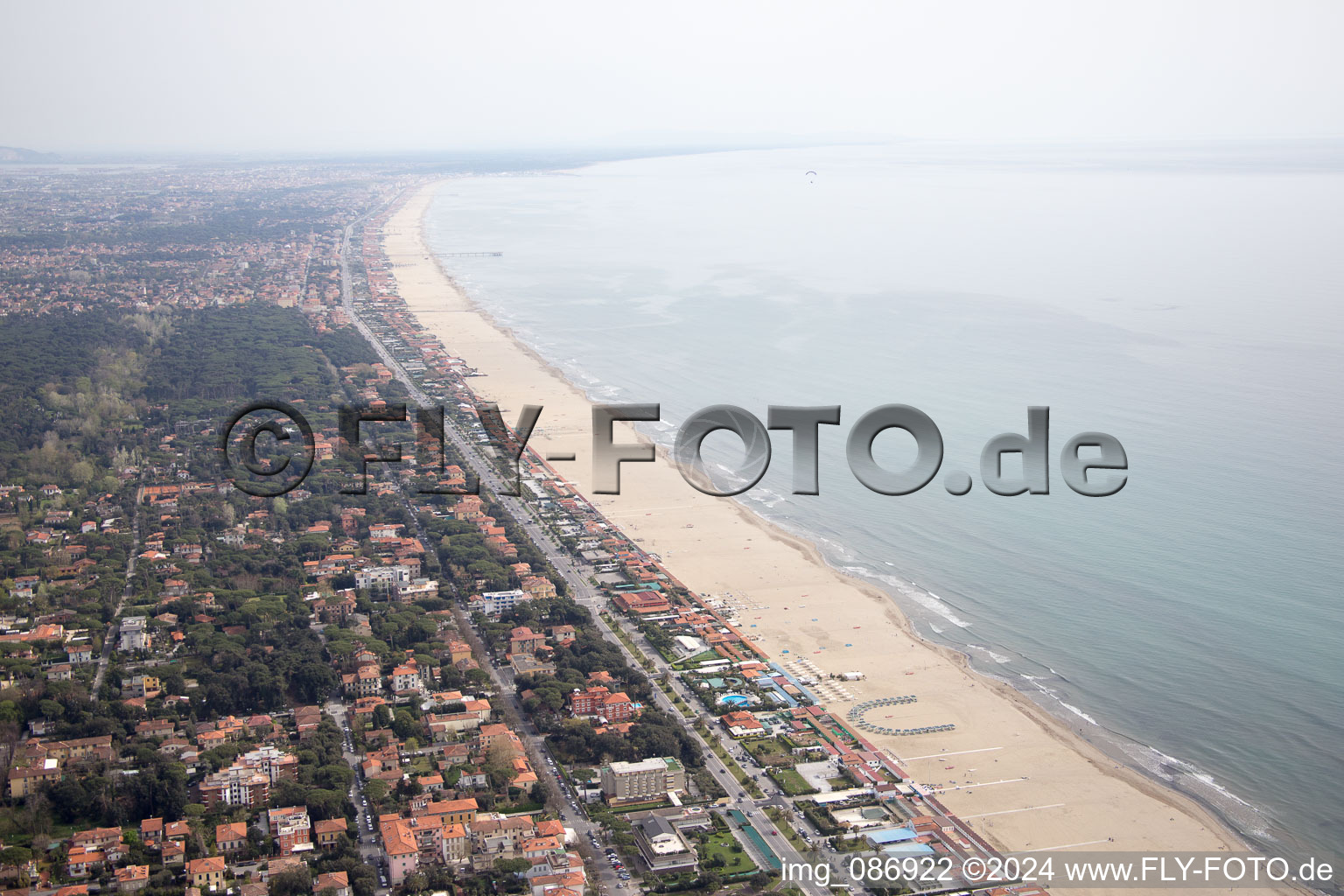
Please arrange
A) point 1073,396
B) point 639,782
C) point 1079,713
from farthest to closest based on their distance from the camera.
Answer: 1. point 1073,396
2. point 1079,713
3. point 639,782

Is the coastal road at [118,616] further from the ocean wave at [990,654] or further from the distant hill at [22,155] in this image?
the distant hill at [22,155]

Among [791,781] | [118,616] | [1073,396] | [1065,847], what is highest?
[1073,396]

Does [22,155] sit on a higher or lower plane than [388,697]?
Result: higher

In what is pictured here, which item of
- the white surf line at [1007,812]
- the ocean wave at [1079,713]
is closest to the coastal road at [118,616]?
the white surf line at [1007,812]

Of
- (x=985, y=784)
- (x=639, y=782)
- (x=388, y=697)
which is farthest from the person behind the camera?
(x=388, y=697)

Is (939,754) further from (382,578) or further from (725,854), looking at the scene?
(382,578)

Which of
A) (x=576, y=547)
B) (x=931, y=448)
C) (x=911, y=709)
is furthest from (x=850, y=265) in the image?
(x=931, y=448)

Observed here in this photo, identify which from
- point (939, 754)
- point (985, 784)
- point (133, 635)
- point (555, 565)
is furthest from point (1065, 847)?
point (133, 635)

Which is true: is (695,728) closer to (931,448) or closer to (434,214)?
(931,448)
